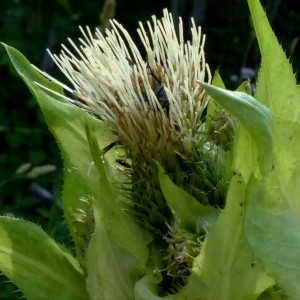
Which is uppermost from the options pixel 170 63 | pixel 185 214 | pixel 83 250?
pixel 170 63

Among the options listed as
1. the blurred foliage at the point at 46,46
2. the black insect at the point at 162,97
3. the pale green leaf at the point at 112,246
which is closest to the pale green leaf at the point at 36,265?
the pale green leaf at the point at 112,246

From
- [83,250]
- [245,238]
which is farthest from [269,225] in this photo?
[83,250]

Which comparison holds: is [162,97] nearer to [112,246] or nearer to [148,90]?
[148,90]

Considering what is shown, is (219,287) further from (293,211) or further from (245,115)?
(245,115)

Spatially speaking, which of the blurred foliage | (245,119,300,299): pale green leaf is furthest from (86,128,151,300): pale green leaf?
the blurred foliage

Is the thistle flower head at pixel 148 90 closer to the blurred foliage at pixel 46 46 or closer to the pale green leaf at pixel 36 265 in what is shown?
→ the pale green leaf at pixel 36 265

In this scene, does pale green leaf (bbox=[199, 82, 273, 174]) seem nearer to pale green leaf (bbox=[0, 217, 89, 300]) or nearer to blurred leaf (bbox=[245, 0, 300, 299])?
blurred leaf (bbox=[245, 0, 300, 299])
